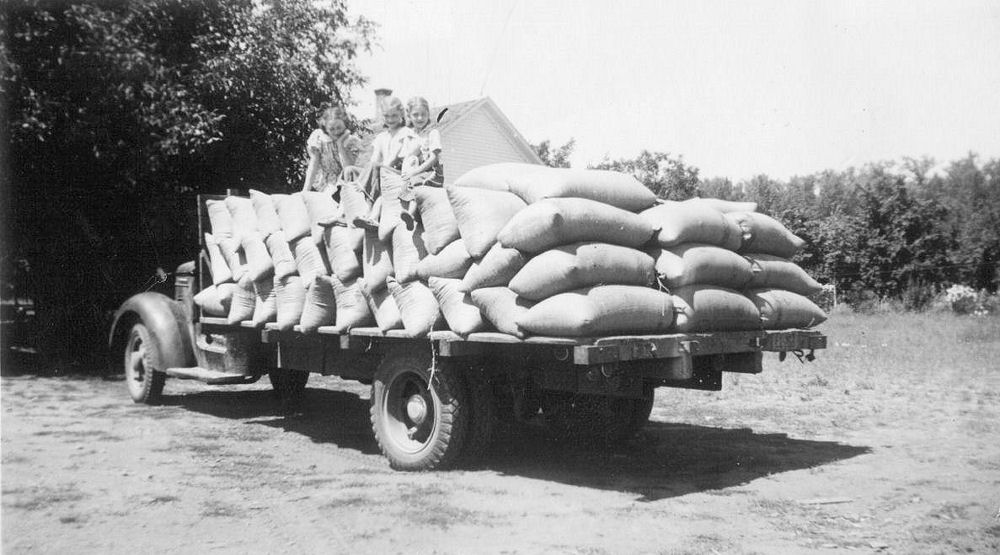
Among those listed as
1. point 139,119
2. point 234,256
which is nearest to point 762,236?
point 234,256

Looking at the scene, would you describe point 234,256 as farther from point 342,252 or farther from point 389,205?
point 389,205

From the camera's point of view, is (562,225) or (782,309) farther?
(782,309)

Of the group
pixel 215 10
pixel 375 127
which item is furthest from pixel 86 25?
pixel 375 127

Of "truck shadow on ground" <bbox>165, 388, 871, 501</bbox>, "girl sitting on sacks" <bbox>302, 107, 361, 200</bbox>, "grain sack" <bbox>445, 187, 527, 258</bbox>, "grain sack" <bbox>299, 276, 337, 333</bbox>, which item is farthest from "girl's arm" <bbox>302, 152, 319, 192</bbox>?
"grain sack" <bbox>445, 187, 527, 258</bbox>

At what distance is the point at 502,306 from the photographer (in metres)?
5.47

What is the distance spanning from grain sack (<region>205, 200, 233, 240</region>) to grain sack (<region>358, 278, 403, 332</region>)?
254 centimetres

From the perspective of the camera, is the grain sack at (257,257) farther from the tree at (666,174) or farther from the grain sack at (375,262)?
the tree at (666,174)

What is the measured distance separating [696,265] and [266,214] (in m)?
3.99

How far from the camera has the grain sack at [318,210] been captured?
7.02 meters

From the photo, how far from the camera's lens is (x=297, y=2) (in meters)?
13.9

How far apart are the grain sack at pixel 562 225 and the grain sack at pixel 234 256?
10.9ft

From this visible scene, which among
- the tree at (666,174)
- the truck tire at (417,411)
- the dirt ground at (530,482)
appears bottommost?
the dirt ground at (530,482)

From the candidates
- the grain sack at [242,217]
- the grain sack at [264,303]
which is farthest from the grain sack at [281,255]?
the grain sack at [242,217]

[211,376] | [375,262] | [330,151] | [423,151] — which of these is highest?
[330,151]
